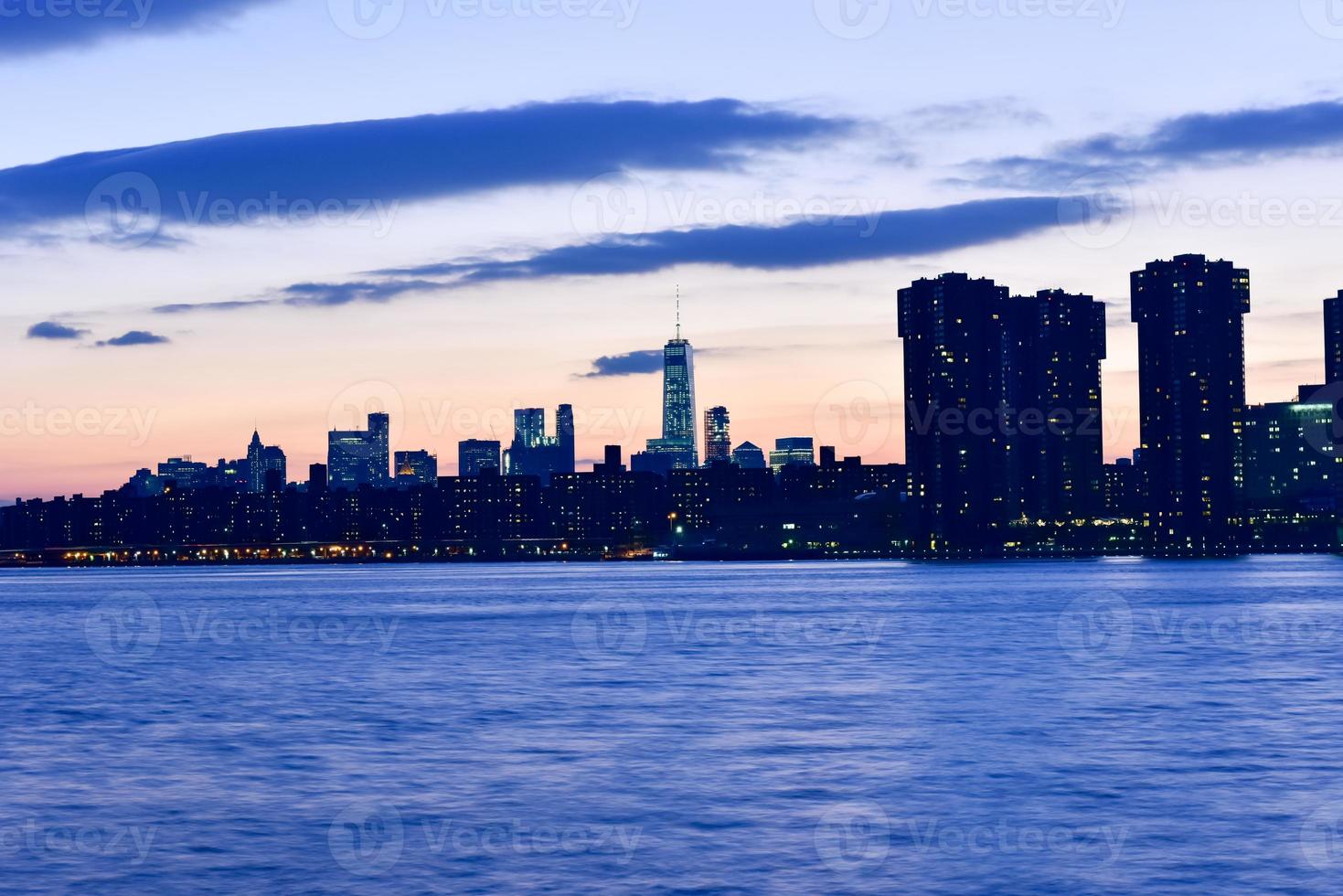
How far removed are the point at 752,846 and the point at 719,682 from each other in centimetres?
3672

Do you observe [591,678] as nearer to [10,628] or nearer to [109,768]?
[109,768]

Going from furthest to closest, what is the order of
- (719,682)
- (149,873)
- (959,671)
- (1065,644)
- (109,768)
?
(1065,644) → (959,671) → (719,682) → (109,768) → (149,873)

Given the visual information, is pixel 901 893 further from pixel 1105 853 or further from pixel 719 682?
pixel 719 682

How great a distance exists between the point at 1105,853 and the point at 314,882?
14.5m

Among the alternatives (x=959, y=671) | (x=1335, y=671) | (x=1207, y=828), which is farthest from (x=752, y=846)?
(x=1335, y=671)

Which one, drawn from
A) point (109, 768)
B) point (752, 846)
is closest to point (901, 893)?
point (752, 846)

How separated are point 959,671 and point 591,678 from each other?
1690 centimetres

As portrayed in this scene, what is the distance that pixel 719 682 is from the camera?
6656 centimetres

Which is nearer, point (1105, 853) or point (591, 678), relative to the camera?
point (1105, 853)

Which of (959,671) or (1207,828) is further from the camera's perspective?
(959,671)

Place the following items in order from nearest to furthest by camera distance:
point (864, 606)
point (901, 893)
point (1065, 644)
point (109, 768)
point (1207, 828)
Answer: point (901, 893), point (1207, 828), point (109, 768), point (1065, 644), point (864, 606)

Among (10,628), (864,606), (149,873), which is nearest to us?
(149,873)

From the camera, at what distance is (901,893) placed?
26.3m

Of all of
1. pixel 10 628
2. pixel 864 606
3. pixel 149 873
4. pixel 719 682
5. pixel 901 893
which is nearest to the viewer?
pixel 901 893
